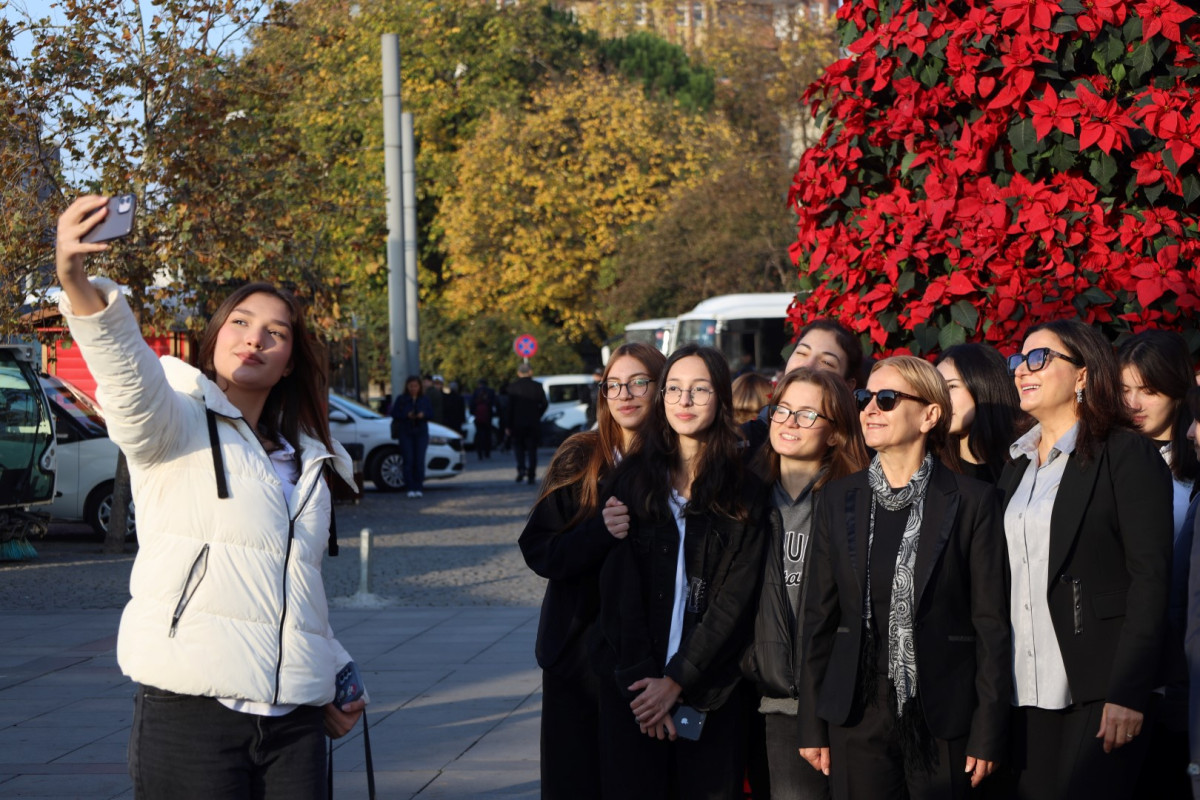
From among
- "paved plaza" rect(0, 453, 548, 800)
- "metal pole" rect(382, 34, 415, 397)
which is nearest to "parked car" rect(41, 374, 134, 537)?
"paved plaza" rect(0, 453, 548, 800)

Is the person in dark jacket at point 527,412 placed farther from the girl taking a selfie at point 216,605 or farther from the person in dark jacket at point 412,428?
the girl taking a selfie at point 216,605

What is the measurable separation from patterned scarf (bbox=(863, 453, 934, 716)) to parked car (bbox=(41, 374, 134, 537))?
46.2ft

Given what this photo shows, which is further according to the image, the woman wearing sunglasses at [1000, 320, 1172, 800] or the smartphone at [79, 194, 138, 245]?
A: the woman wearing sunglasses at [1000, 320, 1172, 800]

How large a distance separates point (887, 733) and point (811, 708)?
8.5 inches

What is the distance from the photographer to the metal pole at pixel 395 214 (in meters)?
25.0

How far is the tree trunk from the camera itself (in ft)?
53.6

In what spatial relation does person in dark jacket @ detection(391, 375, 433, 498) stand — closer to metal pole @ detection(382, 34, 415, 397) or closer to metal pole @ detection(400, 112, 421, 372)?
metal pole @ detection(382, 34, 415, 397)

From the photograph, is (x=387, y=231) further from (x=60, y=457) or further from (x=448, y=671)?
(x=448, y=671)

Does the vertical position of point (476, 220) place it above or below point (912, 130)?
above

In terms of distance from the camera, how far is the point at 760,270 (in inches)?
1620

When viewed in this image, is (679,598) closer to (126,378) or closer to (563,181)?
(126,378)

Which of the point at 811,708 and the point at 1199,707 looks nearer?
the point at 1199,707

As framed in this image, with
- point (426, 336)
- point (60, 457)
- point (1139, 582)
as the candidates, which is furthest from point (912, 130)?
point (426, 336)

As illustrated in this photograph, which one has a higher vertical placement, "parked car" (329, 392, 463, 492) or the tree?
the tree
